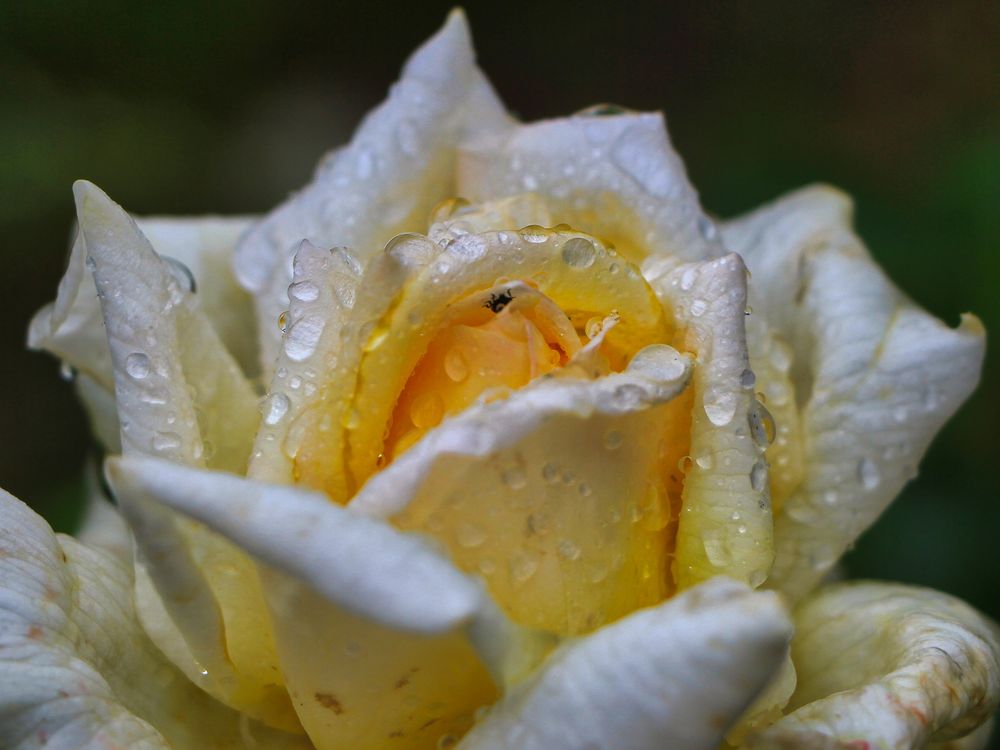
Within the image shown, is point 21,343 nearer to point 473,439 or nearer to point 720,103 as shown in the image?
point 720,103

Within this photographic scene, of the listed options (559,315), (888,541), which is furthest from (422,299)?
(888,541)

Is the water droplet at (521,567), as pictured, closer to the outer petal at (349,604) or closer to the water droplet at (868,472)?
the outer petal at (349,604)

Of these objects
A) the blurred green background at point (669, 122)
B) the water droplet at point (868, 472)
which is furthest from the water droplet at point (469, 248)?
the blurred green background at point (669, 122)

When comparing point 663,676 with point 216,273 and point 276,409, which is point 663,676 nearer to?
point 276,409

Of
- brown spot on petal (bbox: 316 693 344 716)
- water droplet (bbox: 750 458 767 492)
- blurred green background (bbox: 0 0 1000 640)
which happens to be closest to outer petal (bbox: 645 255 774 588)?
water droplet (bbox: 750 458 767 492)

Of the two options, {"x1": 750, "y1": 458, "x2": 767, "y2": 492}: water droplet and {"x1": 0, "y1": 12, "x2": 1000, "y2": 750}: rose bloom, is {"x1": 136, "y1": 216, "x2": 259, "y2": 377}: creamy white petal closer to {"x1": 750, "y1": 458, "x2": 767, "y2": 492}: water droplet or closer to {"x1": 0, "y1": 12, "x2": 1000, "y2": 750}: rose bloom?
{"x1": 0, "y1": 12, "x2": 1000, "y2": 750}: rose bloom
